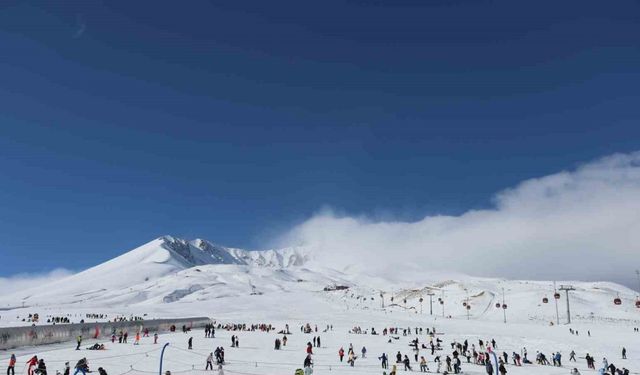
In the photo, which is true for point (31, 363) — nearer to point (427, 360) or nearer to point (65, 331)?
point (65, 331)

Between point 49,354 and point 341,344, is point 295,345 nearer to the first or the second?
point 341,344

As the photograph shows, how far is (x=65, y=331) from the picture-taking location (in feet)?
165

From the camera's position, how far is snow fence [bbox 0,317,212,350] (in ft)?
139

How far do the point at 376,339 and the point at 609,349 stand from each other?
24.7m

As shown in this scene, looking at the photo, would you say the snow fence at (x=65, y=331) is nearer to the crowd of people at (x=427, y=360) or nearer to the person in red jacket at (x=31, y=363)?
the crowd of people at (x=427, y=360)

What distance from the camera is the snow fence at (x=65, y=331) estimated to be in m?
42.5

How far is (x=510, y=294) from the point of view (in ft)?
484

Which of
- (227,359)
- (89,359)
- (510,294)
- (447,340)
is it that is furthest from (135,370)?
(510,294)

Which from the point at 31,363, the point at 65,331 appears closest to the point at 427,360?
the point at 31,363

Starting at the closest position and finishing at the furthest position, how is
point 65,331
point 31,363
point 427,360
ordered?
point 31,363 → point 427,360 → point 65,331

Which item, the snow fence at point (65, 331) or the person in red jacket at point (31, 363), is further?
the snow fence at point (65, 331)

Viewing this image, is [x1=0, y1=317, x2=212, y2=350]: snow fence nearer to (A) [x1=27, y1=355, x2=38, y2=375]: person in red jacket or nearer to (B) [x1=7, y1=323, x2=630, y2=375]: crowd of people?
(B) [x1=7, y1=323, x2=630, y2=375]: crowd of people

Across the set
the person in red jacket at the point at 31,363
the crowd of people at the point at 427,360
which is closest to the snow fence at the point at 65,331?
the crowd of people at the point at 427,360

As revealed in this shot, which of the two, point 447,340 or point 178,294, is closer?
point 447,340
